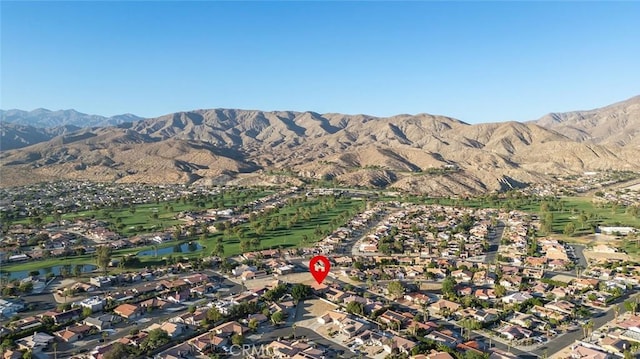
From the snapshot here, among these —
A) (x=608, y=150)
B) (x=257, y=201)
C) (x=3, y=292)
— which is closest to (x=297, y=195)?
(x=257, y=201)

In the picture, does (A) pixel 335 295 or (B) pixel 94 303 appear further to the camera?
(A) pixel 335 295

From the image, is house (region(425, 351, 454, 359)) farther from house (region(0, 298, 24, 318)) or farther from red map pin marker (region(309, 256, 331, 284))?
house (region(0, 298, 24, 318))

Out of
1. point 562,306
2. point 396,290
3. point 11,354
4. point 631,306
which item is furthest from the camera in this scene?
point 396,290

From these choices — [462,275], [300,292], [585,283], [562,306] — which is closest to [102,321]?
[300,292]

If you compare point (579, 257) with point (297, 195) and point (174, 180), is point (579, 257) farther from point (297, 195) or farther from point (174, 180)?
point (174, 180)

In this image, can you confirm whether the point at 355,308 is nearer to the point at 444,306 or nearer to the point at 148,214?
the point at 444,306

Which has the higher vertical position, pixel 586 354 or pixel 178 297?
pixel 586 354
